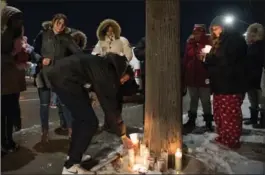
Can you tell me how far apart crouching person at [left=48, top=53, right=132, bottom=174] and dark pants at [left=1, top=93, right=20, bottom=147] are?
117 cm

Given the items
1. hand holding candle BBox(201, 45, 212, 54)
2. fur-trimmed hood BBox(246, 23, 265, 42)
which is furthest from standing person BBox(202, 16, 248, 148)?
fur-trimmed hood BBox(246, 23, 265, 42)

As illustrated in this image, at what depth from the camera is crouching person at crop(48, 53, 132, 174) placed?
4.60m

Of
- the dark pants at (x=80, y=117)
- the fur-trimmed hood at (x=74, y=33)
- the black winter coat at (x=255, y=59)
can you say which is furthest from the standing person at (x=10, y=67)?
the black winter coat at (x=255, y=59)

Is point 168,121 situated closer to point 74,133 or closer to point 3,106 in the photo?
point 74,133

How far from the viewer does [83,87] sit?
476 centimetres

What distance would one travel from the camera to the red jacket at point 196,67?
6715 mm

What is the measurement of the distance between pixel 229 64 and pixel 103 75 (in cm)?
203

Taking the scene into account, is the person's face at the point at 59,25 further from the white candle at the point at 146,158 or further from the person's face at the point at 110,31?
the white candle at the point at 146,158

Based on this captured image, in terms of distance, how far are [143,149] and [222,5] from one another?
64.8 ft

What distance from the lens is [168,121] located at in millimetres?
5199

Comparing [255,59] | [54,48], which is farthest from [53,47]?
[255,59]

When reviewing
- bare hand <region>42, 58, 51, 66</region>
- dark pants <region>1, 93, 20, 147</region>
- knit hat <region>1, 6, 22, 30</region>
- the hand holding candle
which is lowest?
dark pants <region>1, 93, 20, 147</region>

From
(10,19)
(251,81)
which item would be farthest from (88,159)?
(251,81)

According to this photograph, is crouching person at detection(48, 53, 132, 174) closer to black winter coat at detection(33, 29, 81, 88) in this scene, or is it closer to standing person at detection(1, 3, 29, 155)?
standing person at detection(1, 3, 29, 155)
